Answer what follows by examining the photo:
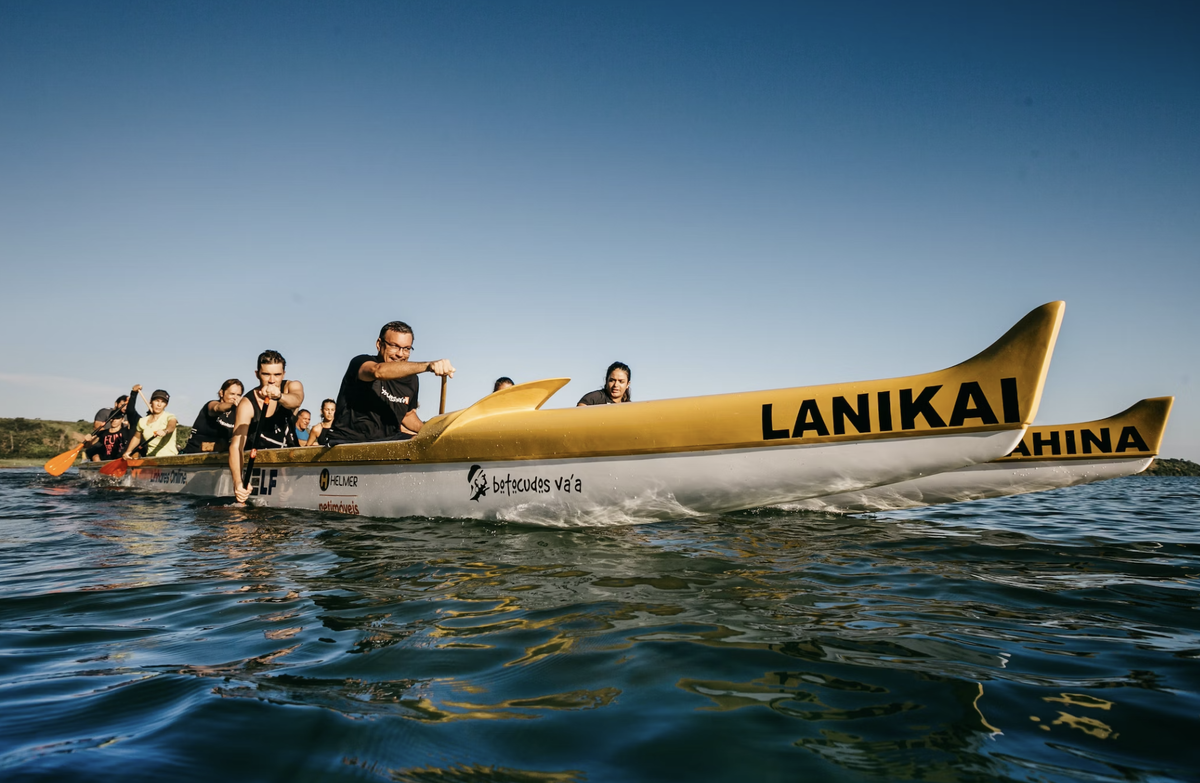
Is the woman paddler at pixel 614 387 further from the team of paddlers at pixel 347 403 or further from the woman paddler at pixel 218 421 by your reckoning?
the woman paddler at pixel 218 421

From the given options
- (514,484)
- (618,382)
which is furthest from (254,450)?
(618,382)

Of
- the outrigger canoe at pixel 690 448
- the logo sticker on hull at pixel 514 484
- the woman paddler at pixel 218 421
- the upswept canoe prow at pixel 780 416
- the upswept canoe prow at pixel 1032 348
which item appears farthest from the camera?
the woman paddler at pixel 218 421

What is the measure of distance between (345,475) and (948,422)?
16.0 feet

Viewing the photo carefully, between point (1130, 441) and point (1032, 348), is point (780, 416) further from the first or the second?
point (1130, 441)

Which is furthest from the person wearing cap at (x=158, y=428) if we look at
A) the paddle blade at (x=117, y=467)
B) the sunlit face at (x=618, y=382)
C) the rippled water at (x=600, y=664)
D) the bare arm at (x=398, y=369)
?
the sunlit face at (x=618, y=382)

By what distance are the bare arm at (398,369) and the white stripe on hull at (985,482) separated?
3490 mm

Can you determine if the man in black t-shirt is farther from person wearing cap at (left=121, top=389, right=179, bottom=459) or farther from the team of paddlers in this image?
person wearing cap at (left=121, top=389, right=179, bottom=459)

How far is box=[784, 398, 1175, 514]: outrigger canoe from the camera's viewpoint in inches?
237

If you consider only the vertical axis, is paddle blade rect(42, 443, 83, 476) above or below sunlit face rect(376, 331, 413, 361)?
below

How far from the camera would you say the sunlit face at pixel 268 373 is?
6.72m

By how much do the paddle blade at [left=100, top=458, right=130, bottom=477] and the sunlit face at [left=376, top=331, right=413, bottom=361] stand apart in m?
6.47

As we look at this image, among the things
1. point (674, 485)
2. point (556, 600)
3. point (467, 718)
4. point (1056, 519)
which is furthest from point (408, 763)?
point (1056, 519)

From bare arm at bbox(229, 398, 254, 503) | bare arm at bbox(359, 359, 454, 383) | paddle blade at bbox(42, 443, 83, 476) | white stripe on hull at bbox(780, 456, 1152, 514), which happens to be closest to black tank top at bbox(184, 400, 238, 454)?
bare arm at bbox(229, 398, 254, 503)

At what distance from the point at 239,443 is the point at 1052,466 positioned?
833 centimetres
